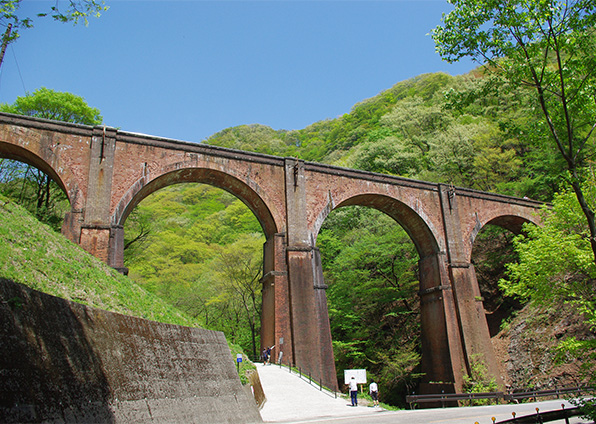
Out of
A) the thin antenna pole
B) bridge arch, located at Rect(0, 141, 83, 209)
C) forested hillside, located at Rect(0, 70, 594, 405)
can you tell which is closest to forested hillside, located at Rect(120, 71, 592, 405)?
forested hillside, located at Rect(0, 70, 594, 405)

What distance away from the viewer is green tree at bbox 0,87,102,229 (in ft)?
67.7

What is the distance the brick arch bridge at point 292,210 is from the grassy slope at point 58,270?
369 centimetres

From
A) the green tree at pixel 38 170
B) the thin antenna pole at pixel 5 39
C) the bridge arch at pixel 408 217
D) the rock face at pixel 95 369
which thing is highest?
the green tree at pixel 38 170

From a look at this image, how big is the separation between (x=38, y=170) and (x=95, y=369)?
19.3 metres

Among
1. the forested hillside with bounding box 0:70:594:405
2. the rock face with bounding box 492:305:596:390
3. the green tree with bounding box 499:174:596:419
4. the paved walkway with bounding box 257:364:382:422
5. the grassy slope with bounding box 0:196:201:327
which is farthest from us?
the forested hillside with bounding box 0:70:594:405

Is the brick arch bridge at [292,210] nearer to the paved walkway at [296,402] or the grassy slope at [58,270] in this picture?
the paved walkway at [296,402]

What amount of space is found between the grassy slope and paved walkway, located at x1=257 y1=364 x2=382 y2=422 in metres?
3.26

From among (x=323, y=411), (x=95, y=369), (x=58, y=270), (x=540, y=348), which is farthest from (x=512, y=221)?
(x=95, y=369)

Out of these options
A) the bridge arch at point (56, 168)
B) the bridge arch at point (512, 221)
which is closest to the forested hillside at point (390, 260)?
the bridge arch at point (512, 221)

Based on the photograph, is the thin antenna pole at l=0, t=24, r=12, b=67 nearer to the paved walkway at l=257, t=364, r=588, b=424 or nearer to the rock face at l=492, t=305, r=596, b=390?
the paved walkway at l=257, t=364, r=588, b=424

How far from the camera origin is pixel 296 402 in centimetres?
1131

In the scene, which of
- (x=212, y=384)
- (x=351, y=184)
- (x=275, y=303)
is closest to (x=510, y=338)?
(x=351, y=184)

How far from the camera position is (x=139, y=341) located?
6262 millimetres

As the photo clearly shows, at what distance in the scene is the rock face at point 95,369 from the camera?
4.20 m
